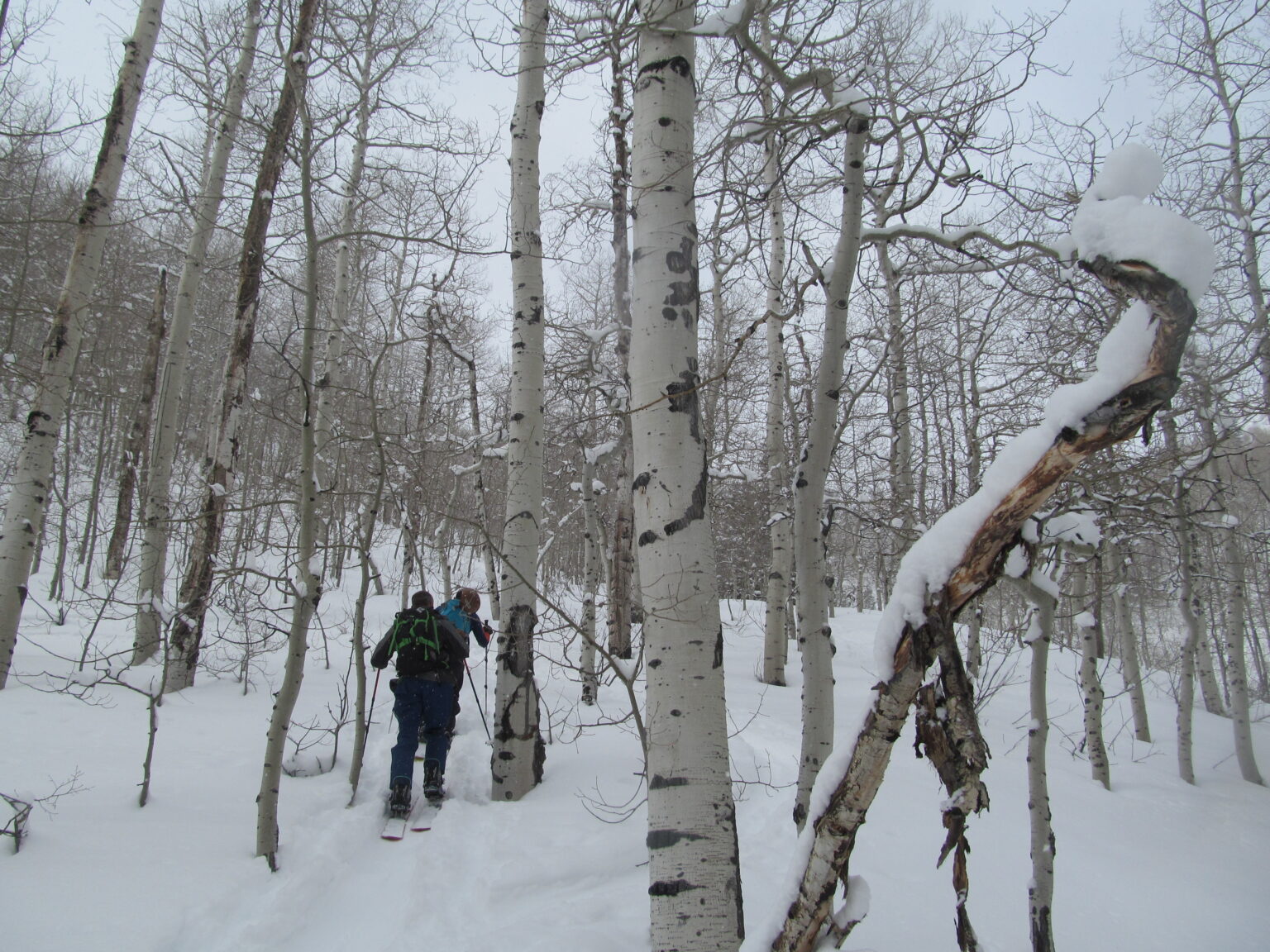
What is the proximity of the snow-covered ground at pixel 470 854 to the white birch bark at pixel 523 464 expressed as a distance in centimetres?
37

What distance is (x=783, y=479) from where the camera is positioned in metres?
9.88

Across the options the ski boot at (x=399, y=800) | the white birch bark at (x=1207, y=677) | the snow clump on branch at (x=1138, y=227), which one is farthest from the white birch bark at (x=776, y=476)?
the snow clump on branch at (x=1138, y=227)

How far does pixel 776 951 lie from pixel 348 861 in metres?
3.21

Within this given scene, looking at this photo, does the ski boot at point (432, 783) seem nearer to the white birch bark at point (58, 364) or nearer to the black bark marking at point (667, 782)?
the black bark marking at point (667, 782)

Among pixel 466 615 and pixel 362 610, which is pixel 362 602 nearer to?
pixel 362 610

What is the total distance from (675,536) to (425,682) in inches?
132

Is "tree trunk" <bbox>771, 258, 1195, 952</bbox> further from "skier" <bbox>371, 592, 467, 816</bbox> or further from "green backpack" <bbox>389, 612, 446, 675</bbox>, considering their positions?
"green backpack" <bbox>389, 612, 446, 675</bbox>

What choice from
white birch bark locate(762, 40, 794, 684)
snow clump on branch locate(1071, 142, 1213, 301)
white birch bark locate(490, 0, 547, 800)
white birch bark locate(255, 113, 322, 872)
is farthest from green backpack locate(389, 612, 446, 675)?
white birch bark locate(762, 40, 794, 684)

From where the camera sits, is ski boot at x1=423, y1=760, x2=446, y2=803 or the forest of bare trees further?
ski boot at x1=423, y1=760, x2=446, y2=803

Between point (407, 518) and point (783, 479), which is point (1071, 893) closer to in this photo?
point (407, 518)

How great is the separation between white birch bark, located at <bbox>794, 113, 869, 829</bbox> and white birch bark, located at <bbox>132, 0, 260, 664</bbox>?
6.30 metres

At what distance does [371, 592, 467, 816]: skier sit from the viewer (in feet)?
15.0

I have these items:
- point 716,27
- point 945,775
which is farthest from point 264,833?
point 716,27

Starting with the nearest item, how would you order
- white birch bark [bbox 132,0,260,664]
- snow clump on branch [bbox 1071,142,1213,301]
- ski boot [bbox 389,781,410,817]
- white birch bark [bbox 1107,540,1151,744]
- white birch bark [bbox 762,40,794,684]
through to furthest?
snow clump on branch [bbox 1071,142,1213,301] → ski boot [bbox 389,781,410,817] → white birch bark [bbox 132,0,260,664] → white birch bark [bbox 1107,540,1151,744] → white birch bark [bbox 762,40,794,684]
